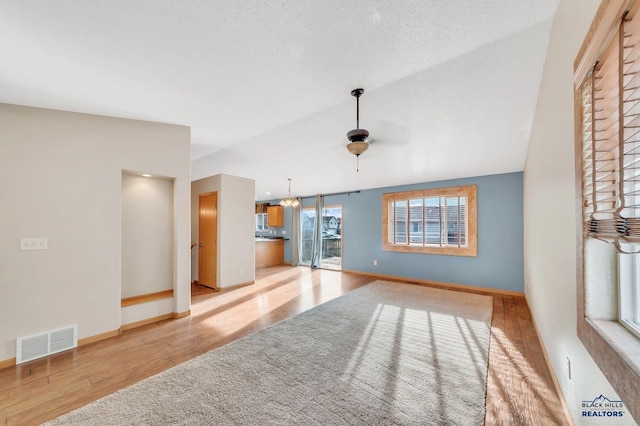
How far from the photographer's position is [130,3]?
4.72ft

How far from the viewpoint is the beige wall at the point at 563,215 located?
1313 mm

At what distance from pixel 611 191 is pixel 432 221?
16.3 ft

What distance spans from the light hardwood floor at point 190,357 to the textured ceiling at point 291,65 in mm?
2518

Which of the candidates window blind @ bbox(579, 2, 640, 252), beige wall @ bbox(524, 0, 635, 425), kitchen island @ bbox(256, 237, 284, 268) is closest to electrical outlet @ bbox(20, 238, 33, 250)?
window blind @ bbox(579, 2, 640, 252)

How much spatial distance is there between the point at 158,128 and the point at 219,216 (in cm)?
207

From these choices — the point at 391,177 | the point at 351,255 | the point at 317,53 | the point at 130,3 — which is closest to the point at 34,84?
the point at 130,3

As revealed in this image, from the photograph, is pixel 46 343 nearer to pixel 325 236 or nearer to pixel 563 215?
pixel 563 215

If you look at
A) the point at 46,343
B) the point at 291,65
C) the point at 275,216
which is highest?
the point at 291,65

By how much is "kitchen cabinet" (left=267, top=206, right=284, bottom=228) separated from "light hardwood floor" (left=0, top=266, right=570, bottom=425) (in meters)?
4.51

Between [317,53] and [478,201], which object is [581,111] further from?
[478,201]

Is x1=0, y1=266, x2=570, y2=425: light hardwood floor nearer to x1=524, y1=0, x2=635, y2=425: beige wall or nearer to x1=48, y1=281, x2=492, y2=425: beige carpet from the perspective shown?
x1=48, y1=281, x2=492, y2=425: beige carpet

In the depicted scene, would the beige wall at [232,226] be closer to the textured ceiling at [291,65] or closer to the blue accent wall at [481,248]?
the textured ceiling at [291,65]

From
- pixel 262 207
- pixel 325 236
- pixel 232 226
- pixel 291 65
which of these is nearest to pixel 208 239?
pixel 232 226

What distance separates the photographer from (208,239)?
5.30 m
